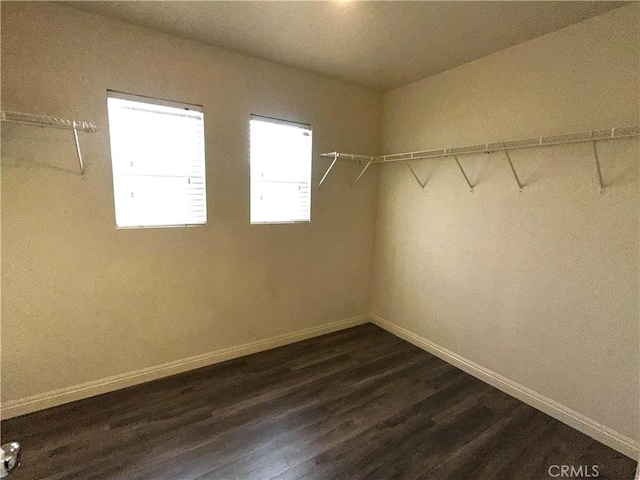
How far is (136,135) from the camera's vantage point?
2111 millimetres

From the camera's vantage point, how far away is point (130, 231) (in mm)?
2129

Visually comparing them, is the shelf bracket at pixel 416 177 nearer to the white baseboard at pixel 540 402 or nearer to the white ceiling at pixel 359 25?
the white ceiling at pixel 359 25

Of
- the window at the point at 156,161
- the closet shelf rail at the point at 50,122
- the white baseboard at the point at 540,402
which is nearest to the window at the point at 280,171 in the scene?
the window at the point at 156,161

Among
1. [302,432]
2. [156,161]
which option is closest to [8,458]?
[302,432]

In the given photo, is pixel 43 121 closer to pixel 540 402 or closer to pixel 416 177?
pixel 416 177

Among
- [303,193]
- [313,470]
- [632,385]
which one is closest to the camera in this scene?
[313,470]

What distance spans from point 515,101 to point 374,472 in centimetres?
249

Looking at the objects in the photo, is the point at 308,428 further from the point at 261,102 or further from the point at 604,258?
the point at 261,102

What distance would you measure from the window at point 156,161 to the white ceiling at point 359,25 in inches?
20.2

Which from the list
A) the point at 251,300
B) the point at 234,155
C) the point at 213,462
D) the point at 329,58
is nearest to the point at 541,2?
the point at 329,58

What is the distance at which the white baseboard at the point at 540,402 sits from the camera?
5.80ft

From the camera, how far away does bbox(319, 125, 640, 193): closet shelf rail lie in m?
1.68

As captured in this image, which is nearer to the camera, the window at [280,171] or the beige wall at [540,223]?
the beige wall at [540,223]

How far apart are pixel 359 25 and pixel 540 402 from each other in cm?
276
